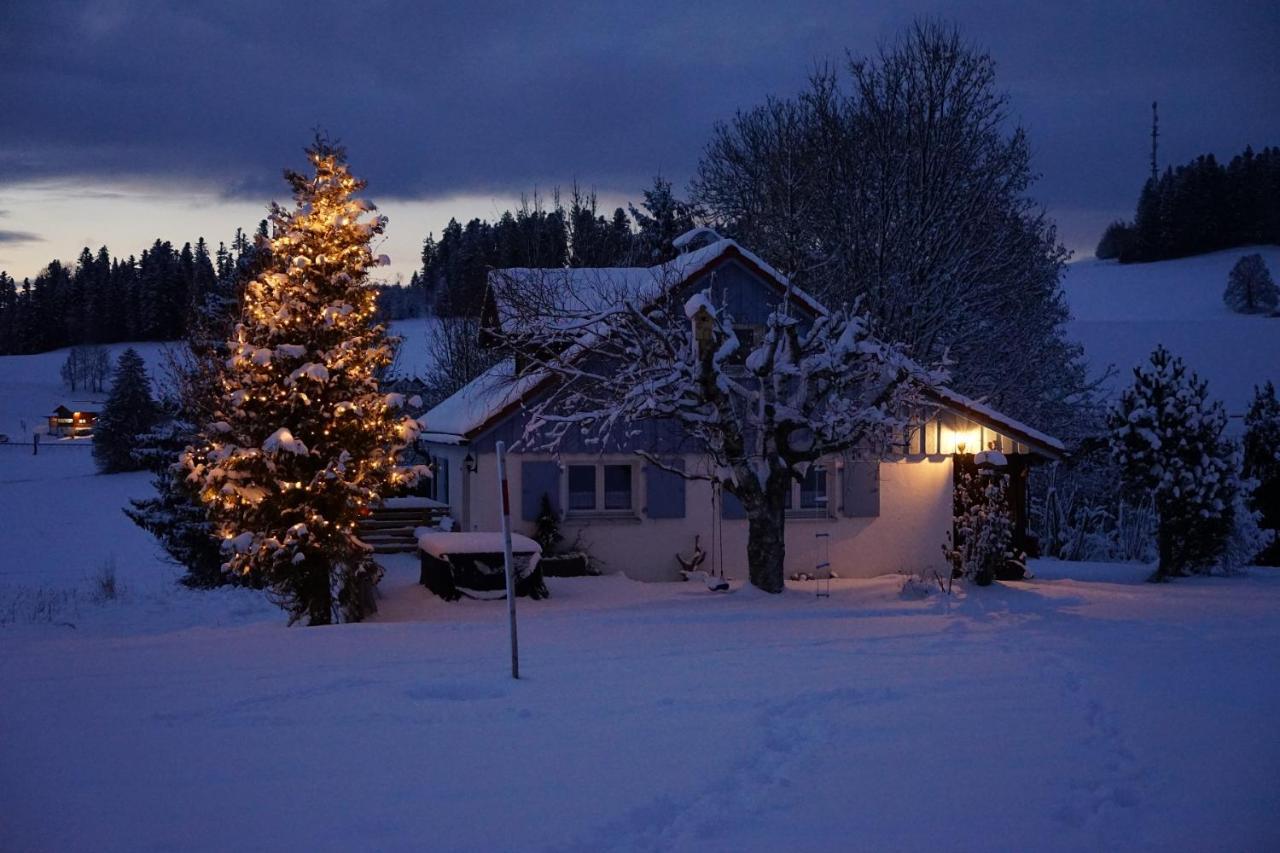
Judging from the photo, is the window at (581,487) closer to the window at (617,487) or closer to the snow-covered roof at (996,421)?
the window at (617,487)

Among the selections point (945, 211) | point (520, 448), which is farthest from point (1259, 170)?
point (520, 448)

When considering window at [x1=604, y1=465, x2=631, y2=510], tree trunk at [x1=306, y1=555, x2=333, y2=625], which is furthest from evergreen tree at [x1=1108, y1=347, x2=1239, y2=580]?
tree trunk at [x1=306, y1=555, x2=333, y2=625]

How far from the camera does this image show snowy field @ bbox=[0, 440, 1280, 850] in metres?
5.09

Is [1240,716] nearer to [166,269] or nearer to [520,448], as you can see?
[520,448]

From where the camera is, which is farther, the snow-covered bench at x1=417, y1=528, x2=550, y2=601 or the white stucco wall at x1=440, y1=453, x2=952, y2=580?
the white stucco wall at x1=440, y1=453, x2=952, y2=580

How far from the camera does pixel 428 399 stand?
4009 cm

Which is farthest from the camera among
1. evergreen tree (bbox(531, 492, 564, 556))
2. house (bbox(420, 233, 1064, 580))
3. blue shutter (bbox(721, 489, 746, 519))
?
blue shutter (bbox(721, 489, 746, 519))

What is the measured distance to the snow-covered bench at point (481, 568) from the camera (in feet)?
48.6

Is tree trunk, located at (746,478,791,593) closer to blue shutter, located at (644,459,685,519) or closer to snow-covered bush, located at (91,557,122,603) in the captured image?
blue shutter, located at (644,459,685,519)

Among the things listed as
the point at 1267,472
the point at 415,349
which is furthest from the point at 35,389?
the point at 1267,472

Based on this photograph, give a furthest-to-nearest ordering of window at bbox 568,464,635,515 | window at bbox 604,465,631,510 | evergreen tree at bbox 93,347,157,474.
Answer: evergreen tree at bbox 93,347,157,474
window at bbox 604,465,631,510
window at bbox 568,464,635,515

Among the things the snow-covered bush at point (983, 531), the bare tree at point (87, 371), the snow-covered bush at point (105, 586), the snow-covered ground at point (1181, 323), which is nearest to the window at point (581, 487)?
the snow-covered bush at point (983, 531)

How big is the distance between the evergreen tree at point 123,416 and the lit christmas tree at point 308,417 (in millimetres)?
41416

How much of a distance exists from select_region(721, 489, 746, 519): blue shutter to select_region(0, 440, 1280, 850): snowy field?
7200 millimetres
